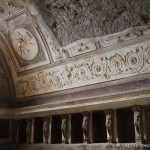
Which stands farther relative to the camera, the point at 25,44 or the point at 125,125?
the point at 25,44

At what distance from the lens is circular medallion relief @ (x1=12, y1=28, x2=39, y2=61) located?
8.30m

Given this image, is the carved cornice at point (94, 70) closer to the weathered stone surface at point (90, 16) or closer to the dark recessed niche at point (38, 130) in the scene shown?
the weathered stone surface at point (90, 16)

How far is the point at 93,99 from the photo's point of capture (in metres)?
7.20

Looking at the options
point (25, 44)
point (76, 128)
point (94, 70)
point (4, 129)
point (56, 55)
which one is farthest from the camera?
Answer: point (4, 129)

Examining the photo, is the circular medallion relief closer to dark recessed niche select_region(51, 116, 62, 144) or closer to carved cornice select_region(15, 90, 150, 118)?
carved cornice select_region(15, 90, 150, 118)

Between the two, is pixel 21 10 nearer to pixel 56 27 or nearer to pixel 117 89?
pixel 56 27

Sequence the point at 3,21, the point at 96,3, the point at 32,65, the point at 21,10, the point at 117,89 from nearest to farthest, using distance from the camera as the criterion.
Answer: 1. the point at 96,3
2. the point at 117,89
3. the point at 21,10
4. the point at 3,21
5. the point at 32,65

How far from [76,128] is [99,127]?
80 centimetres

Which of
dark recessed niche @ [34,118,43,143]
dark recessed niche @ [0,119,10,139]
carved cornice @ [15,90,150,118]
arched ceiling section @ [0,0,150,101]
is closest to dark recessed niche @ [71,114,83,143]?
carved cornice @ [15,90,150,118]

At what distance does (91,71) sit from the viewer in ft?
24.3

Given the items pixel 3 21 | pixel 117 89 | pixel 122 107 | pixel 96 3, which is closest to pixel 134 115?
pixel 122 107

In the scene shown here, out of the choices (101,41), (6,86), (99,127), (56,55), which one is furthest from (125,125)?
(6,86)

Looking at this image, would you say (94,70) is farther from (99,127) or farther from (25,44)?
(25,44)

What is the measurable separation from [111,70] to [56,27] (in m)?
1.86
